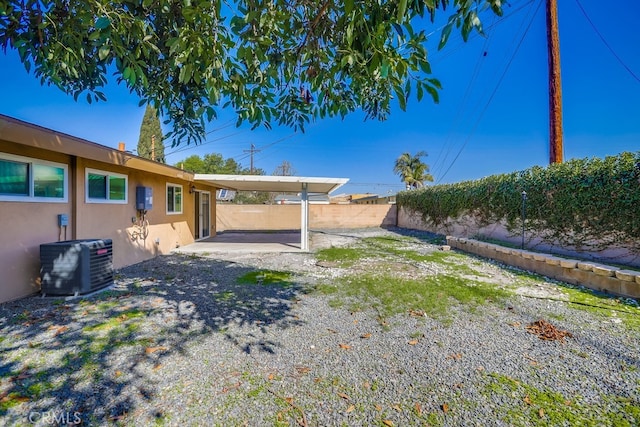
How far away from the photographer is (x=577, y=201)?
6820 millimetres

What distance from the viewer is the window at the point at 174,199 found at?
9320mm

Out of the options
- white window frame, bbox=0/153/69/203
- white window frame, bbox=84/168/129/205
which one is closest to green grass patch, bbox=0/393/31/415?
white window frame, bbox=0/153/69/203

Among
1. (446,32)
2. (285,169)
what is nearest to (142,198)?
(446,32)

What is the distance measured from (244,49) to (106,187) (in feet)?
19.7

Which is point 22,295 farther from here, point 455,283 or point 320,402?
point 455,283

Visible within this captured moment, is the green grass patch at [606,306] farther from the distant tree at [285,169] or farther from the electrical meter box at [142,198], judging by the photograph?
the distant tree at [285,169]

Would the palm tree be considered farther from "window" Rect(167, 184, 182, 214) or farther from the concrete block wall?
"window" Rect(167, 184, 182, 214)

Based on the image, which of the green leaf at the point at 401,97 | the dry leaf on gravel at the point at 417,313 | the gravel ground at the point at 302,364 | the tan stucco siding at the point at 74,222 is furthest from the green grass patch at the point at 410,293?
the tan stucco siding at the point at 74,222

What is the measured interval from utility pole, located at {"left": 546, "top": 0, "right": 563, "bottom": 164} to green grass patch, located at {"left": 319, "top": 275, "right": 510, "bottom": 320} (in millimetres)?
5218

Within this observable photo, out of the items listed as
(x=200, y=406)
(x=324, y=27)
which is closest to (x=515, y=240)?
(x=324, y=27)

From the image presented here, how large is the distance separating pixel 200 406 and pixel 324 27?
3558mm

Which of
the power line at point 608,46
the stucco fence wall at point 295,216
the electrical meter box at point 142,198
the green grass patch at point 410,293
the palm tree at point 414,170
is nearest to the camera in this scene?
the green grass patch at point 410,293

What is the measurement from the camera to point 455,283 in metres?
5.84

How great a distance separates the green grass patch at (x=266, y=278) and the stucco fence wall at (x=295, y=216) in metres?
12.0
